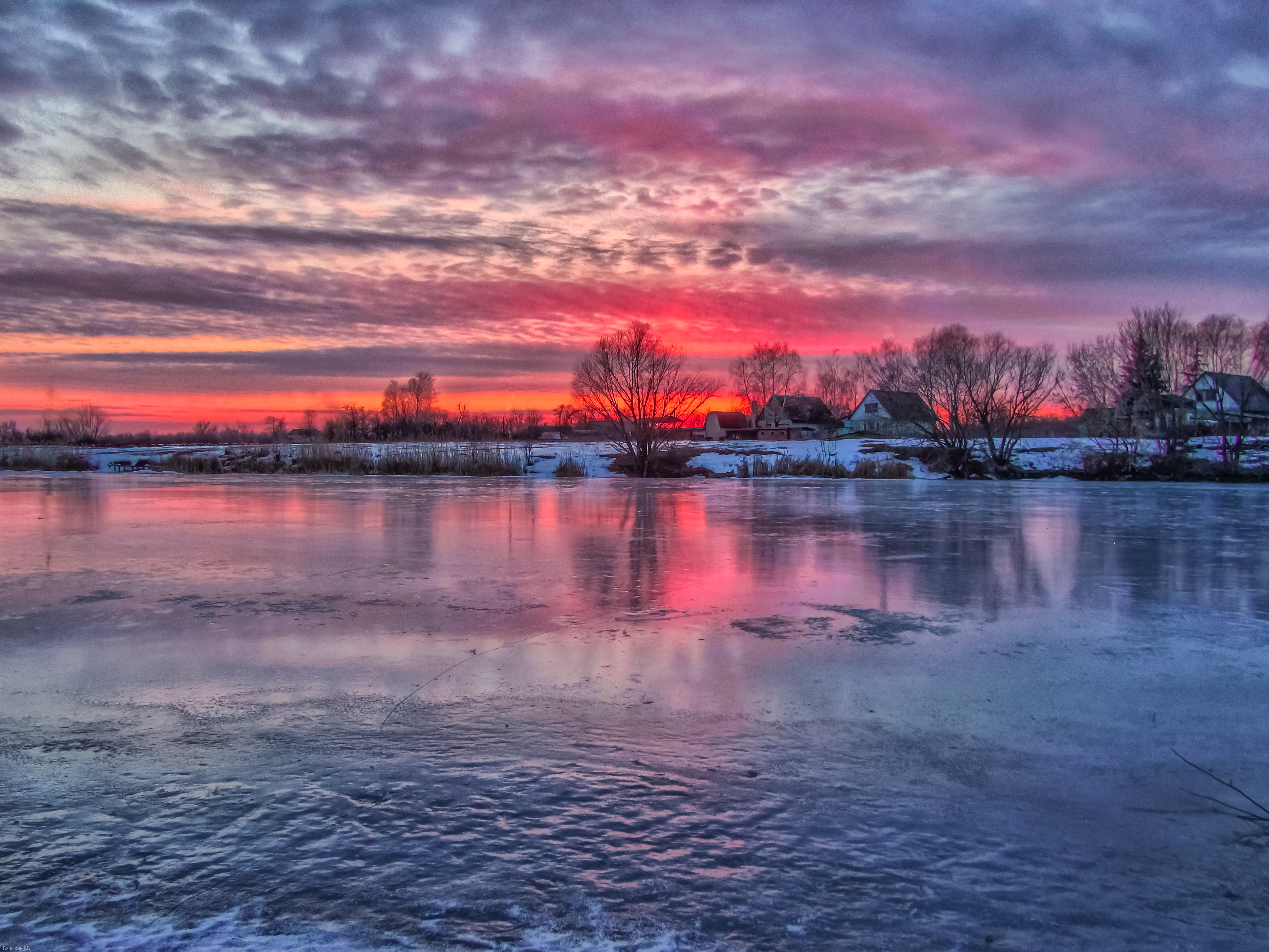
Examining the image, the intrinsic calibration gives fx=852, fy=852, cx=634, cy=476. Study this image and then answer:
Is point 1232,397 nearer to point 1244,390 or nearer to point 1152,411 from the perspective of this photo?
point 1244,390

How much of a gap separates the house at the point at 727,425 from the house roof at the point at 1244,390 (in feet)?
133

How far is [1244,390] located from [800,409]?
1596 inches

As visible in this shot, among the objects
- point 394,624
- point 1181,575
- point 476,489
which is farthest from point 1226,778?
point 476,489

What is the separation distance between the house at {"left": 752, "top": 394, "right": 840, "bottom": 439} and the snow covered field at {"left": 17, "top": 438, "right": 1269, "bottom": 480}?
27.6 m

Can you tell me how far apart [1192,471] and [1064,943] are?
2889cm

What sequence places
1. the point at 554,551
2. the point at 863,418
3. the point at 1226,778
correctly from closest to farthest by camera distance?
the point at 1226,778, the point at 554,551, the point at 863,418

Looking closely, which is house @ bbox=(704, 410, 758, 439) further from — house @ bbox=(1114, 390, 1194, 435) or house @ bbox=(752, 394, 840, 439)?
house @ bbox=(1114, 390, 1194, 435)

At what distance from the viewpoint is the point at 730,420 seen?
8162cm

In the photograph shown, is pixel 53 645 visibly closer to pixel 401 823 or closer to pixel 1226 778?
pixel 401 823

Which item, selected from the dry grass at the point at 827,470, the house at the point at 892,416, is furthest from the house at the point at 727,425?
the dry grass at the point at 827,470

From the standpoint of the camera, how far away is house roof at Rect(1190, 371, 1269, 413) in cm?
3197

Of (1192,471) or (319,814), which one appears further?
(1192,471)

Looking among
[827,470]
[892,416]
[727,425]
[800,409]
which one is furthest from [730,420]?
[827,470]

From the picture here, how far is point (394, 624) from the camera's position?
17.1 feet
